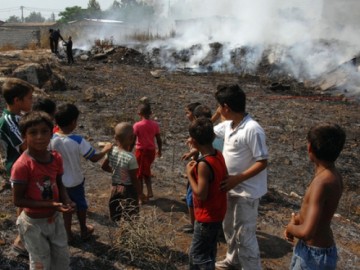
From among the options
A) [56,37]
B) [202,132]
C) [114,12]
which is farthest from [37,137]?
[114,12]

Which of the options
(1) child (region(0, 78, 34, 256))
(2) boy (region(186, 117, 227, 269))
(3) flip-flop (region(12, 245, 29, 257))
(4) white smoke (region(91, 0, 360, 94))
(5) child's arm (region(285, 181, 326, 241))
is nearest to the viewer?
(5) child's arm (region(285, 181, 326, 241))

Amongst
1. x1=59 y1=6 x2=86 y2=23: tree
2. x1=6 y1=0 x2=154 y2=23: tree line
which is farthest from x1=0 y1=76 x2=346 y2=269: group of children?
x1=59 y1=6 x2=86 y2=23: tree

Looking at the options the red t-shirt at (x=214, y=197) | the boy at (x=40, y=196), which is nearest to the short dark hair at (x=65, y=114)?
the boy at (x=40, y=196)

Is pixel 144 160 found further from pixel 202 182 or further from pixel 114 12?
pixel 114 12

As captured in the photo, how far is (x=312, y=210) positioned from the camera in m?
2.06

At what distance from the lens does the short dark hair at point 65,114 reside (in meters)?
3.00

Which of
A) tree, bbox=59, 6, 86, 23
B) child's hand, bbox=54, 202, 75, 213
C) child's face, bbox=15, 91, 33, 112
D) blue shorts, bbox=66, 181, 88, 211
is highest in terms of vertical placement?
tree, bbox=59, 6, 86, 23

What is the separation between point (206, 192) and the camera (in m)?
2.60

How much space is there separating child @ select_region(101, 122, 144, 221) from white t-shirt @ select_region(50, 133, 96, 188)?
0.24m

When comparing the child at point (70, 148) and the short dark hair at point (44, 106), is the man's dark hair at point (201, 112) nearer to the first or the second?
the child at point (70, 148)

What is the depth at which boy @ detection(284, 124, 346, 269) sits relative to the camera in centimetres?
206

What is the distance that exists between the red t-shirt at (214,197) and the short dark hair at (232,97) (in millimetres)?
397

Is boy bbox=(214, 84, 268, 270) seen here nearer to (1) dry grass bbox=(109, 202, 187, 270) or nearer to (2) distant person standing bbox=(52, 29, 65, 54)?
(1) dry grass bbox=(109, 202, 187, 270)

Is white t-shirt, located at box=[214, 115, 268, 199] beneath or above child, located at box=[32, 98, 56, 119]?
beneath
